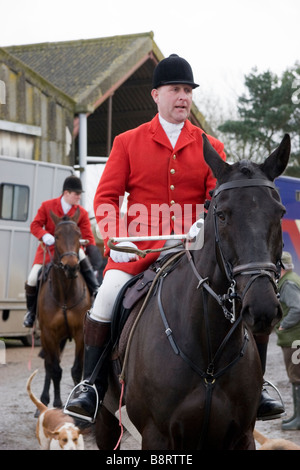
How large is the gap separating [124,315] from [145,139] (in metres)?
1.16

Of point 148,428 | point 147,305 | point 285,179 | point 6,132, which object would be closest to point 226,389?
point 148,428

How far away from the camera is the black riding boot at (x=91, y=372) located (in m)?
4.74

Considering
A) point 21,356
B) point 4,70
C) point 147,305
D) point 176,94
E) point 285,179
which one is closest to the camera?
point 147,305

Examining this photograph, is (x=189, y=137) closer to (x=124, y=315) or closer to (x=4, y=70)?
(x=124, y=315)

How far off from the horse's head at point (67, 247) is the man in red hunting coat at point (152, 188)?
4.83 m

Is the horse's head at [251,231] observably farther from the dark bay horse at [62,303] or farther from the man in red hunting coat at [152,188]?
the dark bay horse at [62,303]

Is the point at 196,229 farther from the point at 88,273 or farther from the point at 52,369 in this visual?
the point at 88,273

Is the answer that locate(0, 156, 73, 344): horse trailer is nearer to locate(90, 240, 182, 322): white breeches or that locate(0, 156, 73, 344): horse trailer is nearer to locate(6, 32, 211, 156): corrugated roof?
locate(6, 32, 211, 156): corrugated roof

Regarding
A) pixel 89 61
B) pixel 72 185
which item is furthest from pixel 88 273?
pixel 89 61

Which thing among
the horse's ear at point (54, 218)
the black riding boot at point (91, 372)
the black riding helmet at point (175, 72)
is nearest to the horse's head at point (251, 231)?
the black riding helmet at point (175, 72)

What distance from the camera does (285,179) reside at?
12477mm

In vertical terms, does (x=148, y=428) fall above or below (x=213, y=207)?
below

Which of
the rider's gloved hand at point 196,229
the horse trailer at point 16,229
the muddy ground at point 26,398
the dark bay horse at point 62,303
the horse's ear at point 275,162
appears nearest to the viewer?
the horse's ear at point 275,162

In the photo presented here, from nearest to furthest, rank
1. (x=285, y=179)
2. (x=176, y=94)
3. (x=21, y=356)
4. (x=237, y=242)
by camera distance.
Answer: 1. (x=237, y=242)
2. (x=176, y=94)
3. (x=285, y=179)
4. (x=21, y=356)
